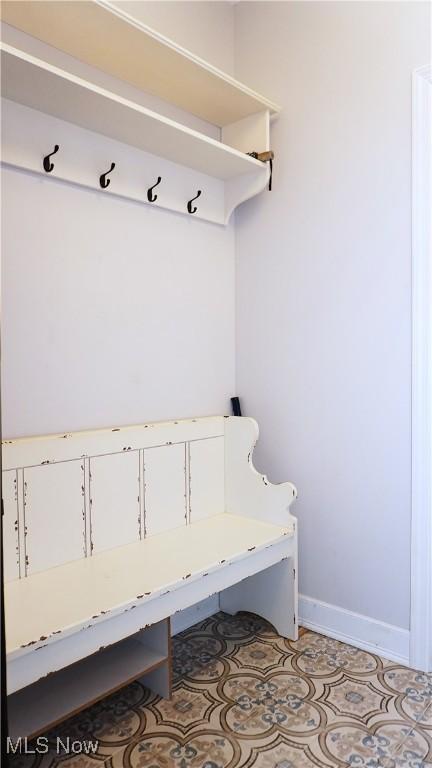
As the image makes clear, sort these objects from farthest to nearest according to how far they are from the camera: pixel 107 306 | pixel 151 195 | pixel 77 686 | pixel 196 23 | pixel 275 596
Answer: pixel 196 23
pixel 275 596
pixel 151 195
pixel 107 306
pixel 77 686

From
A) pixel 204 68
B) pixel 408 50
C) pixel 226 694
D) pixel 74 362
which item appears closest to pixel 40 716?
pixel 226 694

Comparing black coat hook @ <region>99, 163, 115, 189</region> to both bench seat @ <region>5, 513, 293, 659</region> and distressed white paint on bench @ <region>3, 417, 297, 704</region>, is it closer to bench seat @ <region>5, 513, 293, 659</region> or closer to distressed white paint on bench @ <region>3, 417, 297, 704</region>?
distressed white paint on bench @ <region>3, 417, 297, 704</region>

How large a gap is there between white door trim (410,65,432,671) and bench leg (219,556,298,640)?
439 millimetres

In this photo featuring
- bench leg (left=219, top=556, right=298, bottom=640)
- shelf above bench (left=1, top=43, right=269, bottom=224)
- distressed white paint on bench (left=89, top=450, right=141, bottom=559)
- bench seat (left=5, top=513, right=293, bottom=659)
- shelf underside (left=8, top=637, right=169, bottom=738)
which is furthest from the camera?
bench leg (left=219, top=556, right=298, bottom=640)

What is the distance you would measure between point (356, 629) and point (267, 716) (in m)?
0.59

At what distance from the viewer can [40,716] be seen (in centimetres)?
142

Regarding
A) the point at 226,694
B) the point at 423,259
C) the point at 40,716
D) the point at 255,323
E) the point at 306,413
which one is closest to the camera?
the point at 40,716

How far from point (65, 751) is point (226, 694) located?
0.52 metres

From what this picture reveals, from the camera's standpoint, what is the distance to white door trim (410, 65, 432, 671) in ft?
6.09

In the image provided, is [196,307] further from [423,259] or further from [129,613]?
[129,613]

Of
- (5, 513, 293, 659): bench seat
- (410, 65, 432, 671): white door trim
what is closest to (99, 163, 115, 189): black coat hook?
(410, 65, 432, 671): white door trim

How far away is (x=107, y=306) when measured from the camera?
6.24 ft

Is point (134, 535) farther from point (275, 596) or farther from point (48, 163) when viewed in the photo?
point (48, 163)

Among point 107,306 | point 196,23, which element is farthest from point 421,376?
point 196,23
